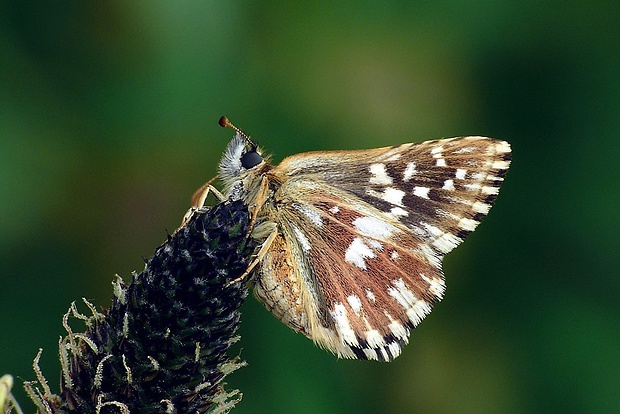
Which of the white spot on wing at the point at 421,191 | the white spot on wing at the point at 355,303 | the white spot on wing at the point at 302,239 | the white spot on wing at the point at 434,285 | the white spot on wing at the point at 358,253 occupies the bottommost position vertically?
the white spot on wing at the point at 434,285

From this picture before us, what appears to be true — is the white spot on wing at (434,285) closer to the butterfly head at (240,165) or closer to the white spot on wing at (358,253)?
the white spot on wing at (358,253)

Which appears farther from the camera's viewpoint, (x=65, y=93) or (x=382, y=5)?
(x=382, y=5)

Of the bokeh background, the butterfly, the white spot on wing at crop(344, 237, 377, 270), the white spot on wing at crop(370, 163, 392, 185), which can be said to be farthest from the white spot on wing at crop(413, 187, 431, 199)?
the bokeh background

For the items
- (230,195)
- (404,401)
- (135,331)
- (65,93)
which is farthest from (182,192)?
(135,331)

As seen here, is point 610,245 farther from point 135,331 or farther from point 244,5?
point 135,331

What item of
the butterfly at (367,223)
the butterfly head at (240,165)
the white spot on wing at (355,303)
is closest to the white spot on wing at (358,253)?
the butterfly at (367,223)

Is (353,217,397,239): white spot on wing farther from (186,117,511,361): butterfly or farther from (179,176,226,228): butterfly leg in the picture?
(179,176,226,228): butterfly leg

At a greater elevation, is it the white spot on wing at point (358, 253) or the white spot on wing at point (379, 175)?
the white spot on wing at point (379, 175)
